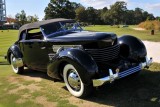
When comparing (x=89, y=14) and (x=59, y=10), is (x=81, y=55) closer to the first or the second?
(x=59, y=10)

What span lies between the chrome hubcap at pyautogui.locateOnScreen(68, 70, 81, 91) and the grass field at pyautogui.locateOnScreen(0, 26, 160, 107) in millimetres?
275

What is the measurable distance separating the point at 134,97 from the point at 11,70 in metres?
5.92

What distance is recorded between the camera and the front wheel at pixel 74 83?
661 centimetres

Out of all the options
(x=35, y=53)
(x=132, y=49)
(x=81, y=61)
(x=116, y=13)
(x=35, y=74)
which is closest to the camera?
(x=81, y=61)

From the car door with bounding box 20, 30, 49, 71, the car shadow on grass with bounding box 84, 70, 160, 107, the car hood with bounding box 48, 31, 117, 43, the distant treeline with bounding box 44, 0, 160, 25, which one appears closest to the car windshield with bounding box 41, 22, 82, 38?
the car door with bounding box 20, 30, 49, 71

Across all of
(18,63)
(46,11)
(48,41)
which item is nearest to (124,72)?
(48,41)

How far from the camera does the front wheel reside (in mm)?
6614

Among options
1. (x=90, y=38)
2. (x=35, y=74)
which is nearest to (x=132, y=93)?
(x=90, y=38)

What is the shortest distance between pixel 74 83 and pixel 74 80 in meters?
0.08

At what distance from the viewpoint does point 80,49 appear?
271 inches

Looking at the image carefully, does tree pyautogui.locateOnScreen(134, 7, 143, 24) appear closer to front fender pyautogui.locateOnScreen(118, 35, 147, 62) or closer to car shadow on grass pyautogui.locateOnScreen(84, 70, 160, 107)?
front fender pyautogui.locateOnScreen(118, 35, 147, 62)

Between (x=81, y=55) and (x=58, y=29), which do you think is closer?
(x=81, y=55)

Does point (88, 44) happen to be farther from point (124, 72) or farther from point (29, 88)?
point (29, 88)

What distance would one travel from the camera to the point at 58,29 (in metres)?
8.45
